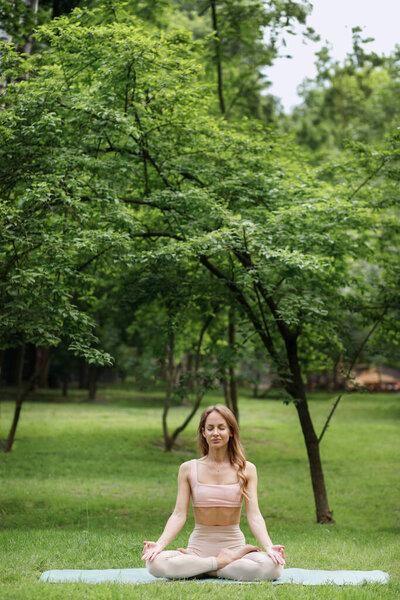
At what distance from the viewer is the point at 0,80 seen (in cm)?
881

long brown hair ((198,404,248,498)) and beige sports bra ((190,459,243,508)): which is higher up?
long brown hair ((198,404,248,498))

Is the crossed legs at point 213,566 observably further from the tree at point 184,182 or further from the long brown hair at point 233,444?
the tree at point 184,182

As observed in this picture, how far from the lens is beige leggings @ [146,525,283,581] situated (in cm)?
498

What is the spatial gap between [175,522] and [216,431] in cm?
83

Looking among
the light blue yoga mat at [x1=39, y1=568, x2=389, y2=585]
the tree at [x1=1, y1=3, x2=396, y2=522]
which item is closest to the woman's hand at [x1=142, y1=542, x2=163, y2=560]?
the light blue yoga mat at [x1=39, y1=568, x2=389, y2=585]

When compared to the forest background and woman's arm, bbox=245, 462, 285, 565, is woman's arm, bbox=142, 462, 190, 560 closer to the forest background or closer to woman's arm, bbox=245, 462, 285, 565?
woman's arm, bbox=245, 462, 285, 565

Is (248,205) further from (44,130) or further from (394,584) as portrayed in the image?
(394,584)

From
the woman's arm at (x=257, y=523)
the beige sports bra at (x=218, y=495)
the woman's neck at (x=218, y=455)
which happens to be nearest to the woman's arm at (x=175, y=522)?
the beige sports bra at (x=218, y=495)

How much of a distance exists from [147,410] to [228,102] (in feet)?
54.8

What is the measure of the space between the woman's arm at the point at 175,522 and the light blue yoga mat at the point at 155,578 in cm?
35

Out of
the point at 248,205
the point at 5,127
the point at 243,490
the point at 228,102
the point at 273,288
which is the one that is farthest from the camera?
the point at 228,102

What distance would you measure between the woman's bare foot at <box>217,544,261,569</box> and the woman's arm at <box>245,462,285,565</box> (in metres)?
0.15

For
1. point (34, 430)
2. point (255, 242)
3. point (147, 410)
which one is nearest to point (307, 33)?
point (255, 242)

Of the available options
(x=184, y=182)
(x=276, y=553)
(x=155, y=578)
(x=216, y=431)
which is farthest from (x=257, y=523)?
(x=184, y=182)
